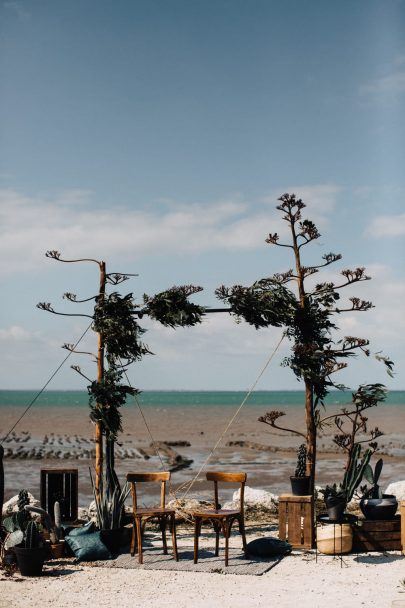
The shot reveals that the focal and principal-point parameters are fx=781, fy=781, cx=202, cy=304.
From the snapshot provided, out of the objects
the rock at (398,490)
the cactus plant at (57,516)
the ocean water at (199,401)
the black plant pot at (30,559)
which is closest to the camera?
the black plant pot at (30,559)

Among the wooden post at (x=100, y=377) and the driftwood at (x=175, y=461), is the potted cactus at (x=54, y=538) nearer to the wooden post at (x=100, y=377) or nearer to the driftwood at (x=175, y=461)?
the wooden post at (x=100, y=377)

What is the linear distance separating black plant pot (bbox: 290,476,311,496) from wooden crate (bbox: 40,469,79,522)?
281cm

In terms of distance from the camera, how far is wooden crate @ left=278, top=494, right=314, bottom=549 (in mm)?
9258

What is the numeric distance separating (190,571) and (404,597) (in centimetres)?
225

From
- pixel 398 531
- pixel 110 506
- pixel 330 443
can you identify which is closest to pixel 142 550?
pixel 110 506

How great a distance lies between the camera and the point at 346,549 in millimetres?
8906

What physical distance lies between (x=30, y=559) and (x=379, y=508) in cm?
399

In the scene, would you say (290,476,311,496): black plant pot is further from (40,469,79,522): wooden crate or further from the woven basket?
(40,469,79,522): wooden crate

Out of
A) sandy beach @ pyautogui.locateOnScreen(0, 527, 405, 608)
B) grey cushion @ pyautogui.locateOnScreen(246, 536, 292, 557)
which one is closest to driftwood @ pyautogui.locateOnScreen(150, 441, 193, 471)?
grey cushion @ pyautogui.locateOnScreen(246, 536, 292, 557)

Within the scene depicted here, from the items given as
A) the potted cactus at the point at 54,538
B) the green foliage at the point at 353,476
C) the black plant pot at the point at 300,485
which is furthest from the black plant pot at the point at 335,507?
the potted cactus at the point at 54,538

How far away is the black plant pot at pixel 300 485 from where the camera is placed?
31.1ft

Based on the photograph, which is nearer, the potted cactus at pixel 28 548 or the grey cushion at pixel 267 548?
the potted cactus at pixel 28 548

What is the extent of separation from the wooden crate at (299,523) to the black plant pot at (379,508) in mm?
644

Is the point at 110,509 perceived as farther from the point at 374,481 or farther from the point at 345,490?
the point at 374,481
